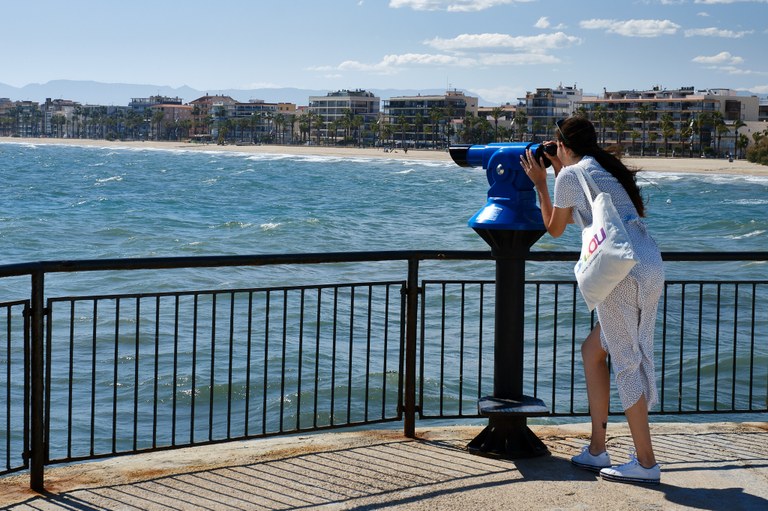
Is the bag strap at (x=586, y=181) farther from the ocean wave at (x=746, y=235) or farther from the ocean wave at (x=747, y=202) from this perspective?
the ocean wave at (x=747, y=202)

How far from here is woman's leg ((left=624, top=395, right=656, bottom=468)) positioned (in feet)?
15.7

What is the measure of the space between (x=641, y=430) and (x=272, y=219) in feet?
145

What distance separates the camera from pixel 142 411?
39.8ft

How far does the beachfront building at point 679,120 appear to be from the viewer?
Answer: 157 meters

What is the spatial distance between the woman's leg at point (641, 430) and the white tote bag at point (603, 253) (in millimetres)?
505

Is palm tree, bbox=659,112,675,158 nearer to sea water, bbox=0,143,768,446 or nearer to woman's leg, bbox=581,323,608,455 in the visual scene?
sea water, bbox=0,143,768,446

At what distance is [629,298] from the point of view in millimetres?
4633

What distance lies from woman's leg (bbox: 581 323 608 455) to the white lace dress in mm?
98

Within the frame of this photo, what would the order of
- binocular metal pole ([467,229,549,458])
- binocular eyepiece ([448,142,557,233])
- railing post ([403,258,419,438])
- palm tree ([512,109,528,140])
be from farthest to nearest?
1. palm tree ([512,109,528,140])
2. railing post ([403,258,419,438])
3. binocular metal pole ([467,229,549,458])
4. binocular eyepiece ([448,142,557,233])

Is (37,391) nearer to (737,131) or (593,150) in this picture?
(593,150)

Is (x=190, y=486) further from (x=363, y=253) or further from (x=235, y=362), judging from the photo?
(x=235, y=362)

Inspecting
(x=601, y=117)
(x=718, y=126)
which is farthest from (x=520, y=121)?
(x=718, y=126)

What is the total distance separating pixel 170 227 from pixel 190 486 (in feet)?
130

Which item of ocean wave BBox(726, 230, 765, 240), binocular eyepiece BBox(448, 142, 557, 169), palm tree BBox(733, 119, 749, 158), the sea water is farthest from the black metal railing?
palm tree BBox(733, 119, 749, 158)
